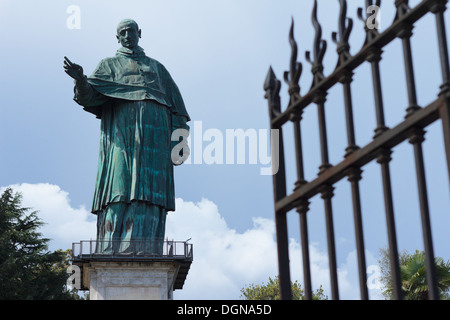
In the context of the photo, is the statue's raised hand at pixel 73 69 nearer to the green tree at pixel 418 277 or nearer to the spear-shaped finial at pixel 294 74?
the green tree at pixel 418 277

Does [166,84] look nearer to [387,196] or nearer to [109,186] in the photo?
[109,186]

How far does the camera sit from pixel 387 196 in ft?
25.2

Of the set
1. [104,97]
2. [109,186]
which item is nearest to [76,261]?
[109,186]

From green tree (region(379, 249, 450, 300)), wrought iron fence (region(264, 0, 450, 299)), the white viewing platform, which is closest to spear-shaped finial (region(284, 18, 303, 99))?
wrought iron fence (region(264, 0, 450, 299))

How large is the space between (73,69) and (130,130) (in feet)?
9.89

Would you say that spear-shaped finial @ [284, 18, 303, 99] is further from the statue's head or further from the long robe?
the statue's head

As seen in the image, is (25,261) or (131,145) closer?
(131,145)

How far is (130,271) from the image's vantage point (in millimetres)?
29656

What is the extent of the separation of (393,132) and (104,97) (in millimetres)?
25133

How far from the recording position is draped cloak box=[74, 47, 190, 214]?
104ft

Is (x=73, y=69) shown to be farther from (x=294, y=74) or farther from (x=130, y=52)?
(x=294, y=74)

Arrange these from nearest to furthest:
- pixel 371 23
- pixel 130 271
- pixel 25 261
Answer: pixel 371 23 → pixel 130 271 → pixel 25 261

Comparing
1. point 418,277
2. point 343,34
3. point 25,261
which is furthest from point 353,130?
point 25,261

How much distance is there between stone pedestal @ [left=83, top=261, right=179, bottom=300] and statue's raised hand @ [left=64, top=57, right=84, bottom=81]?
5.70m
